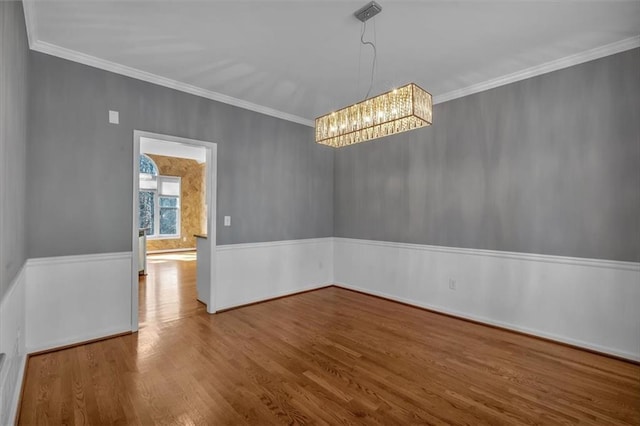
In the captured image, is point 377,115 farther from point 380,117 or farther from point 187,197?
point 187,197

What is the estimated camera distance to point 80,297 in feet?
9.70

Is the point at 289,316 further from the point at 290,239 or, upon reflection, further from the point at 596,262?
the point at 596,262

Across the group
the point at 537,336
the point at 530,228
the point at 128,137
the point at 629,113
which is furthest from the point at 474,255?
the point at 128,137

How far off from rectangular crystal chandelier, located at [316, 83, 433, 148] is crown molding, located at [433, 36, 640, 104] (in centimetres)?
161

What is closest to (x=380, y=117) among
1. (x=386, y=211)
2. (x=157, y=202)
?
A: (x=386, y=211)

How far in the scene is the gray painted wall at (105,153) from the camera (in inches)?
109

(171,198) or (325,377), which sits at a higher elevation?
(171,198)

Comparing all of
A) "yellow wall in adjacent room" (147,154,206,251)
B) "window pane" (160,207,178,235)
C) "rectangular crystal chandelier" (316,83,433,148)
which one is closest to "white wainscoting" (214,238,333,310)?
"rectangular crystal chandelier" (316,83,433,148)

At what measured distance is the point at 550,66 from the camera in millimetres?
3049

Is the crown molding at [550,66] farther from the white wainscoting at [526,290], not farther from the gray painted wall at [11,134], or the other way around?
the gray painted wall at [11,134]

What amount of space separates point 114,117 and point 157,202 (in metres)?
6.71

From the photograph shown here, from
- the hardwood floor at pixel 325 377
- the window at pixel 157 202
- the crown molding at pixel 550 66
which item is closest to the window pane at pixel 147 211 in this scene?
the window at pixel 157 202

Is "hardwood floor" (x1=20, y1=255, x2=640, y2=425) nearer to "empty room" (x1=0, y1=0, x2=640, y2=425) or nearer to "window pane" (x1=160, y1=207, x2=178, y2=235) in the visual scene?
"empty room" (x1=0, y1=0, x2=640, y2=425)

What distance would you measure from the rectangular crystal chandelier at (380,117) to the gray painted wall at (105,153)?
1.74 meters
